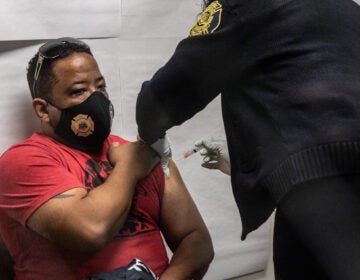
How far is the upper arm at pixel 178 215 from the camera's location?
100 centimetres

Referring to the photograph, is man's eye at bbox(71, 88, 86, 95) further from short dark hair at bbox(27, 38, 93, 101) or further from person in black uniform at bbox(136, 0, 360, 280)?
person in black uniform at bbox(136, 0, 360, 280)

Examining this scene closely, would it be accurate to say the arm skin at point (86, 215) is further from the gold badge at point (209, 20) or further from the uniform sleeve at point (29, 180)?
→ the gold badge at point (209, 20)

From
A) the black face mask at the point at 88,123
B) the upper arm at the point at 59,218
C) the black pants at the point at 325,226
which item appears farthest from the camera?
the black face mask at the point at 88,123

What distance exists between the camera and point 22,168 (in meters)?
0.92

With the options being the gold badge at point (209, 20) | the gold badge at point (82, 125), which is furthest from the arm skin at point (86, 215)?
the gold badge at point (209, 20)

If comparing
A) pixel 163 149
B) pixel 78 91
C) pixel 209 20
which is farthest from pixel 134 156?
pixel 209 20

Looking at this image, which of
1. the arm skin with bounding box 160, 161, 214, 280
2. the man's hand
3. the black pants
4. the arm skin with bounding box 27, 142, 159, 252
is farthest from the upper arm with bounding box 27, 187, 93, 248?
the black pants

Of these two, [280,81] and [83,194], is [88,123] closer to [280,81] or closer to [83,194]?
[83,194]

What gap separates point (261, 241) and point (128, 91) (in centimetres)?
38

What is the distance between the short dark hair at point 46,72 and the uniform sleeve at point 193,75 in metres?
0.21

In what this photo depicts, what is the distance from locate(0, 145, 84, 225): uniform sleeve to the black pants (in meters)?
0.40

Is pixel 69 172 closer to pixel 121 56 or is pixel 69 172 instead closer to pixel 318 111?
pixel 121 56

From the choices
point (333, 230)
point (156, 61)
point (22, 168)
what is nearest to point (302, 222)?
point (333, 230)

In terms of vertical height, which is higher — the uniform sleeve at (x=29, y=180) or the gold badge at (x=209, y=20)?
the gold badge at (x=209, y=20)
